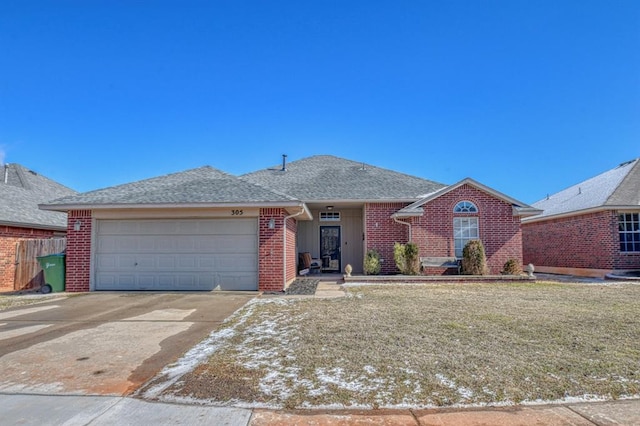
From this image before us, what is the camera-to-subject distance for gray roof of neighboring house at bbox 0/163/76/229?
1340cm

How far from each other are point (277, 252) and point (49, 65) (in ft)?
31.1

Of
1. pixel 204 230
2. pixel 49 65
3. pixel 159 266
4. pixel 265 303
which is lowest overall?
pixel 265 303

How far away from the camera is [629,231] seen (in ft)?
47.8

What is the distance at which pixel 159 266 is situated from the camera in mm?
10797

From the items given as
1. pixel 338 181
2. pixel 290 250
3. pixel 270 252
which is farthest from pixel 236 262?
pixel 338 181

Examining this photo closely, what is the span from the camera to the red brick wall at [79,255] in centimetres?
1082

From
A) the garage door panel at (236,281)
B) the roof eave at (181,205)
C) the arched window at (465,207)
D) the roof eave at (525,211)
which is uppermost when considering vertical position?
the arched window at (465,207)

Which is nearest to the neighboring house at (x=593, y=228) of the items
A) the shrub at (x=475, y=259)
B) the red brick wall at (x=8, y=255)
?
the shrub at (x=475, y=259)

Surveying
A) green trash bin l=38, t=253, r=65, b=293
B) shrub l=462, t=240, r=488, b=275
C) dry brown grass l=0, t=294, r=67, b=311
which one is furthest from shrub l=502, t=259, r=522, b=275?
green trash bin l=38, t=253, r=65, b=293

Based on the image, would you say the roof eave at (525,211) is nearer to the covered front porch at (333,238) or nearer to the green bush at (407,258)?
the green bush at (407,258)

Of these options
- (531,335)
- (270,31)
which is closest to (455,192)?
(270,31)

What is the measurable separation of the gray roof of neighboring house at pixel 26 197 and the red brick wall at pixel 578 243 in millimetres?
21190

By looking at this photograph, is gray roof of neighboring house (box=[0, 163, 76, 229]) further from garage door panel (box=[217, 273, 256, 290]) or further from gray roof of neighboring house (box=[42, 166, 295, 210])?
garage door panel (box=[217, 273, 256, 290])

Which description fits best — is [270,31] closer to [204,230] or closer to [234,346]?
[204,230]
